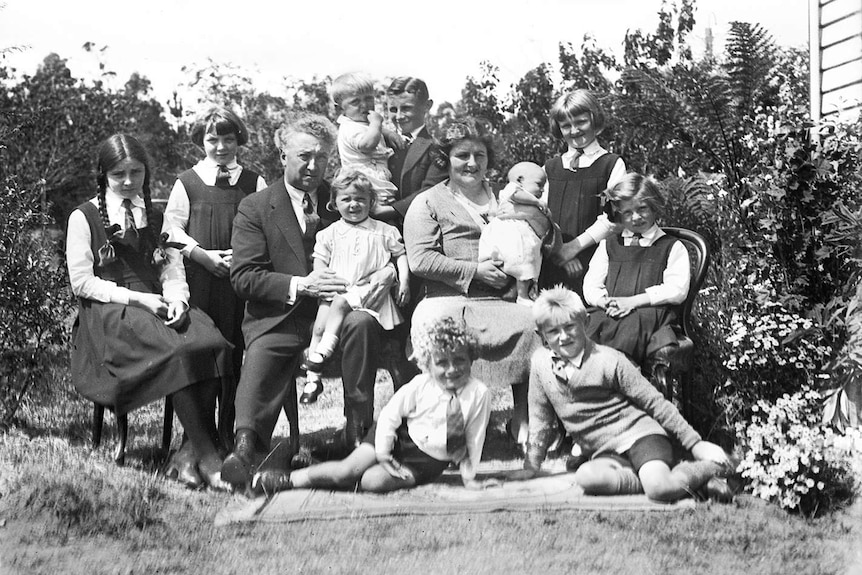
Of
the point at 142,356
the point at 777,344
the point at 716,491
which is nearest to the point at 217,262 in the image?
the point at 142,356

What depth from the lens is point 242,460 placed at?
5.36 m

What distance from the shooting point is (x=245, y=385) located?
5512 millimetres

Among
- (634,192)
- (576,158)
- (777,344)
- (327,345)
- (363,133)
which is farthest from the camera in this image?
(576,158)

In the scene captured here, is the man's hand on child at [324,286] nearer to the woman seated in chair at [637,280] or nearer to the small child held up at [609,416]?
the small child held up at [609,416]

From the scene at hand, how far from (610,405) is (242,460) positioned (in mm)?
1995

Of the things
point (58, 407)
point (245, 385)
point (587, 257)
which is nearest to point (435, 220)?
point (587, 257)

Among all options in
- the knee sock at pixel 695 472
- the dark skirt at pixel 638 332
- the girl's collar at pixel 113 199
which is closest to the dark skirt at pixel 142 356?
the girl's collar at pixel 113 199

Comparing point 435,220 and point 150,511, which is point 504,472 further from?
point 150,511

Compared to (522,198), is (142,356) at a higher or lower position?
lower

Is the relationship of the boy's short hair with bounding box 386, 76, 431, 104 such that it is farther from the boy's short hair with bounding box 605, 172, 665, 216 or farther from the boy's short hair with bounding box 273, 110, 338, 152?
the boy's short hair with bounding box 605, 172, 665, 216

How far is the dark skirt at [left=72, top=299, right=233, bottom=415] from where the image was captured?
5500 mm

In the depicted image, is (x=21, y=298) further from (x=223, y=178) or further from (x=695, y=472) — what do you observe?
(x=695, y=472)

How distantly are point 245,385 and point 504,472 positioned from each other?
1.50 meters

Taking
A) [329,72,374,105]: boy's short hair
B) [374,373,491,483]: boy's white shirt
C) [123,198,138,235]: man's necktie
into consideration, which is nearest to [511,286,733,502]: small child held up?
[374,373,491,483]: boy's white shirt
